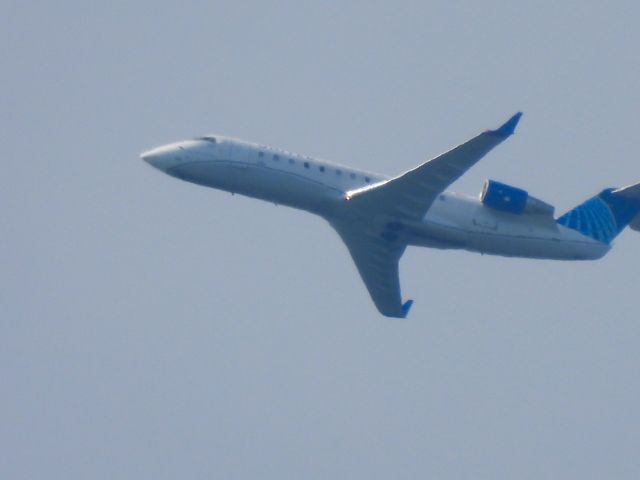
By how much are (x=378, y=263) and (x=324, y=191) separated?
12.6 feet

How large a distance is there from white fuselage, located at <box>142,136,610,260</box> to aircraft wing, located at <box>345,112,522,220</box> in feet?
1.45

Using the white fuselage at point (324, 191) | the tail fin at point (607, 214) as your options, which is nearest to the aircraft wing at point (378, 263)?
the white fuselage at point (324, 191)

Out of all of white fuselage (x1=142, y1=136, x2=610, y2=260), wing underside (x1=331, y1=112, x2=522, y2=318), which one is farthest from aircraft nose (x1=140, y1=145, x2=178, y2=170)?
wing underside (x1=331, y1=112, x2=522, y2=318)

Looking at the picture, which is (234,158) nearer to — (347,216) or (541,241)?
(347,216)

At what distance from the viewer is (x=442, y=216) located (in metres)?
42.1

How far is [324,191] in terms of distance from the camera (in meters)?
41.9

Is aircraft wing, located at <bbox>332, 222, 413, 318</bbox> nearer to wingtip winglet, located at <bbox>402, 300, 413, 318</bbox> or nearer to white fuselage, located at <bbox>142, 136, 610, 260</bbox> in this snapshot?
wingtip winglet, located at <bbox>402, 300, 413, 318</bbox>

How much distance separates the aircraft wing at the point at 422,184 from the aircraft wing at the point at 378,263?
1.44m

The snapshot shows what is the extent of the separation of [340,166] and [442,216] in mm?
3213

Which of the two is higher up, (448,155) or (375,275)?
(448,155)

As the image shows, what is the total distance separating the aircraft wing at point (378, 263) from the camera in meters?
43.2

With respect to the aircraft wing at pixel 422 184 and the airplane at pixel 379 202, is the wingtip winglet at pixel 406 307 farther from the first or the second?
the aircraft wing at pixel 422 184

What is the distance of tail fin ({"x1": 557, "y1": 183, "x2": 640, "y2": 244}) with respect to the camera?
43.3 meters

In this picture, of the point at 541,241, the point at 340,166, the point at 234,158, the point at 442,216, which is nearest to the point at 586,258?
the point at 541,241
